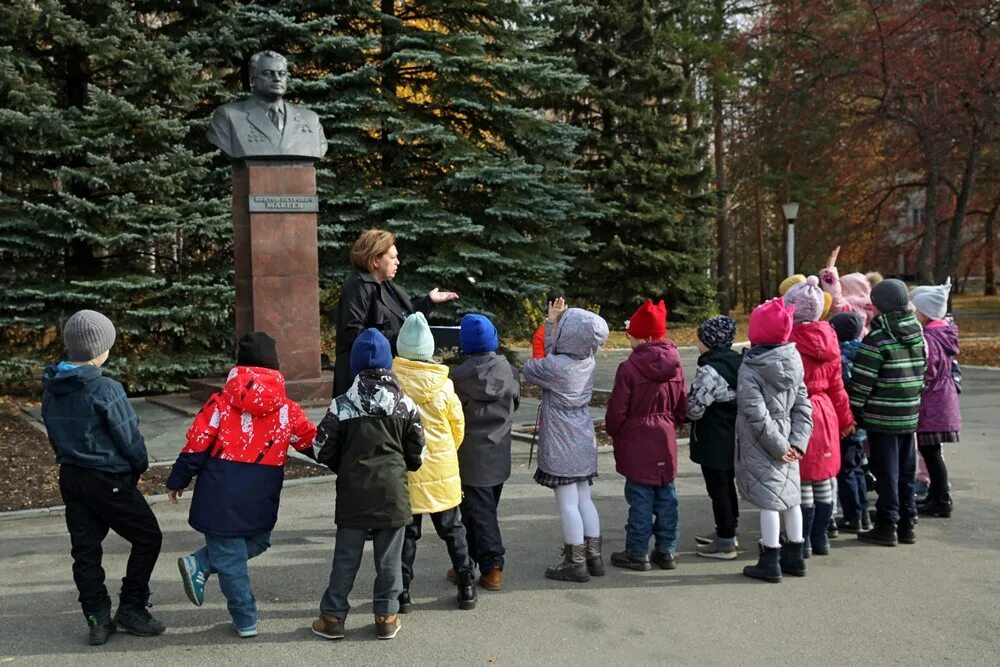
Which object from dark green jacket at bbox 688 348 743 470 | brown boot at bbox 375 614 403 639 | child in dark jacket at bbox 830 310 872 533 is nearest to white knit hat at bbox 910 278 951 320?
child in dark jacket at bbox 830 310 872 533

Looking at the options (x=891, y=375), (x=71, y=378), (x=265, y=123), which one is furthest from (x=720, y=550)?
(x=265, y=123)

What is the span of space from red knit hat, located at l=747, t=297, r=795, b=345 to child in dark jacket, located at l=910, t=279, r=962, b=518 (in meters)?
1.83

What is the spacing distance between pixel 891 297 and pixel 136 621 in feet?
15.5

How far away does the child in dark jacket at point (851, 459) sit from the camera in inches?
246

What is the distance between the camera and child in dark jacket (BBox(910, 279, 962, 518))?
6.63 metres

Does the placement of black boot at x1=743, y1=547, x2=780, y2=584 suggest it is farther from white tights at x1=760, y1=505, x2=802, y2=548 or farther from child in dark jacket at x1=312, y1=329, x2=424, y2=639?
child in dark jacket at x1=312, y1=329, x2=424, y2=639

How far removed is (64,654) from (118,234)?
10.3m

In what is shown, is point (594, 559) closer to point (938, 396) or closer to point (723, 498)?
point (723, 498)

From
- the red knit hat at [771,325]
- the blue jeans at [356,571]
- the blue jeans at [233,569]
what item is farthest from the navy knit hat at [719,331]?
the blue jeans at [233,569]

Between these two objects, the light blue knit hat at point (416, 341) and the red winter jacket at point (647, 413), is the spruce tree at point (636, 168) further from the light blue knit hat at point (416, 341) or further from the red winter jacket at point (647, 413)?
the light blue knit hat at point (416, 341)

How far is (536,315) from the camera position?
60.0 ft

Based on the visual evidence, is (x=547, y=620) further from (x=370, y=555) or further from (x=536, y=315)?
(x=536, y=315)

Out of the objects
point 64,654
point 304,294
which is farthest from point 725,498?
point 304,294

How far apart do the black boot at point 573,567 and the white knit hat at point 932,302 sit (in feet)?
→ 10.6
